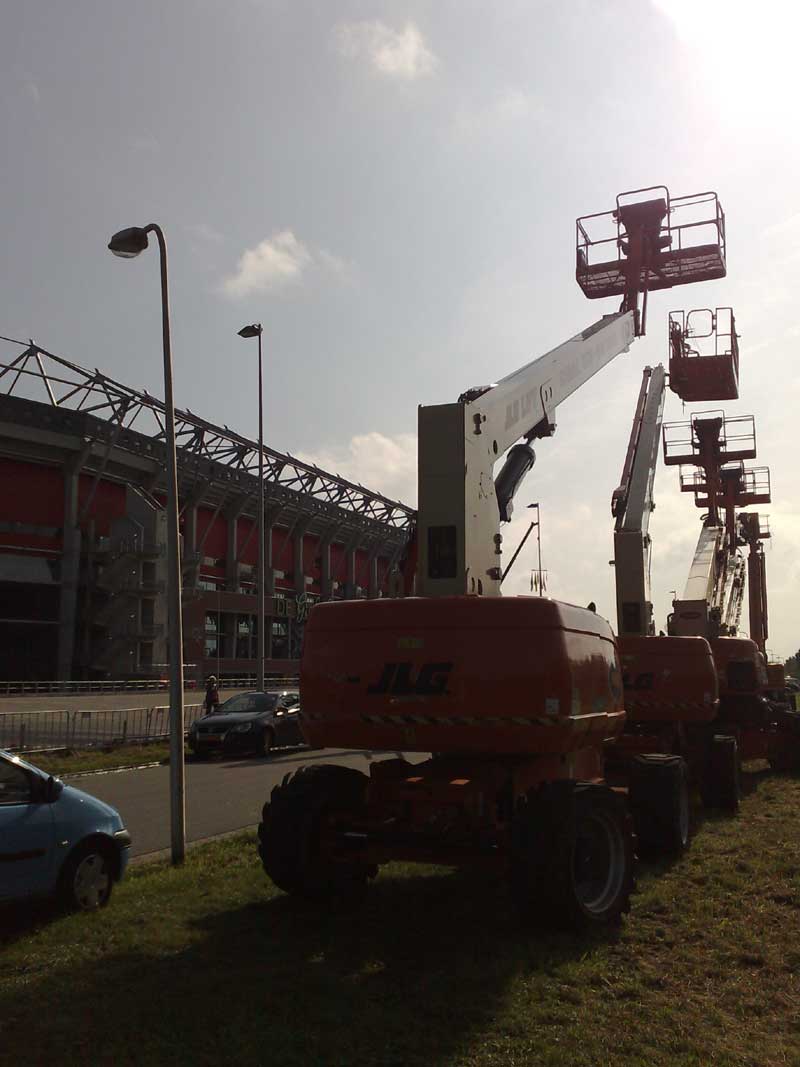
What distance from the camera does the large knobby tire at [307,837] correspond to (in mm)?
7078

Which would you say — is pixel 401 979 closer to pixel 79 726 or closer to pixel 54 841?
pixel 54 841

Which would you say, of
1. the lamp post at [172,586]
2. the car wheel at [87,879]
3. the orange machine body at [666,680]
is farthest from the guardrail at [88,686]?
the car wheel at [87,879]

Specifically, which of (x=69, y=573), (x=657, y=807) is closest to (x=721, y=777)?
(x=657, y=807)

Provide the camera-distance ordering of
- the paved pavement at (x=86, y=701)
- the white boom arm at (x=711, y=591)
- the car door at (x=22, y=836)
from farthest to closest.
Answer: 1. the paved pavement at (x=86, y=701)
2. the white boom arm at (x=711, y=591)
3. the car door at (x=22, y=836)

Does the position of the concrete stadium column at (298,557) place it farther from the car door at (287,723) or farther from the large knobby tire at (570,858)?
the large knobby tire at (570,858)

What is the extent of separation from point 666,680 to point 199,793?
7567 millimetres

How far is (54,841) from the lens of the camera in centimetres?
686

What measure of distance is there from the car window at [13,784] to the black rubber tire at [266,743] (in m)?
14.6

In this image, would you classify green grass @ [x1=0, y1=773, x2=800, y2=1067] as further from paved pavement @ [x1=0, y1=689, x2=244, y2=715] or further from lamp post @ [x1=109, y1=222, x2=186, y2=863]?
paved pavement @ [x1=0, y1=689, x2=244, y2=715]

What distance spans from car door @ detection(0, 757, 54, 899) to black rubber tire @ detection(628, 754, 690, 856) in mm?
5352

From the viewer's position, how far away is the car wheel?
23.0 feet

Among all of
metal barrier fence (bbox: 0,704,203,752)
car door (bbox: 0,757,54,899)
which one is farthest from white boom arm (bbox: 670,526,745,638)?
car door (bbox: 0,757,54,899)

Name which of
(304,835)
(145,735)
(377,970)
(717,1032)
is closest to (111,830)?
(304,835)

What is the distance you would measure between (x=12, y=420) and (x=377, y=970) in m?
48.2
